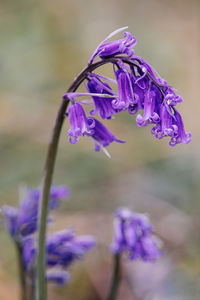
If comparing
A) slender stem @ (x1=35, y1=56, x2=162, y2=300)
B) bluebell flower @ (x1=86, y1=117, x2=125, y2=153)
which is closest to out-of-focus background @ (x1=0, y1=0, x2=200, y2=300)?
slender stem @ (x1=35, y1=56, x2=162, y2=300)

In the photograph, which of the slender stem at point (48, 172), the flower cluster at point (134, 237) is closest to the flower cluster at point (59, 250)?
the flower cluster at point (134, 237)

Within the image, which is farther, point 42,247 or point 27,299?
point 27,299

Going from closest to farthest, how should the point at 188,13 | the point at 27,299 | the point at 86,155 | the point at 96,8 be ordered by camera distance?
the point at 27,299, the point at 86,155, the point at 96,8, the point at 188,13

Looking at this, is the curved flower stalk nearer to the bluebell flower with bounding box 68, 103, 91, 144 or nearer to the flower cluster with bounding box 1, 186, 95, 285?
the bluebell flower with bounding box 68, 103, 91, 144

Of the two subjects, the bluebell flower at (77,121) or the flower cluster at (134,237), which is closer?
the bluebell flower at (77,121)

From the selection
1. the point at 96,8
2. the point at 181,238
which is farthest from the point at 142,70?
the point at 96,8

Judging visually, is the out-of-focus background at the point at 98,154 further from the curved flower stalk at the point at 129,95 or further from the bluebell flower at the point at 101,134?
the curved flower stalk at the point at 129,95

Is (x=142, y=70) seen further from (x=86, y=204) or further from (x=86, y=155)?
(x=86, y=155)
